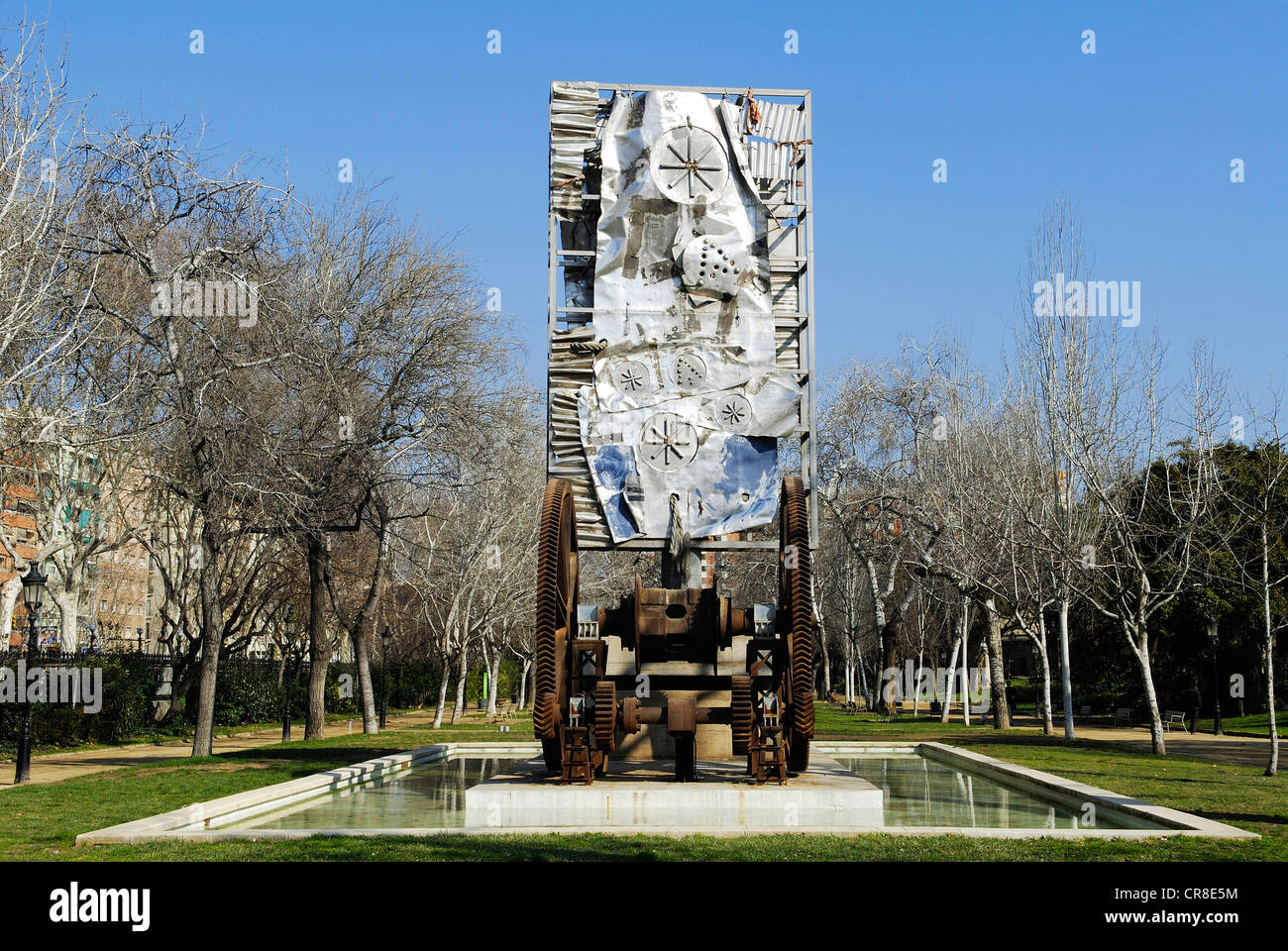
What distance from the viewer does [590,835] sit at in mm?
11648

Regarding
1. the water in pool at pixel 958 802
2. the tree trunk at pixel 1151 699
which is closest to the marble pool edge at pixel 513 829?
the water in pool at pixel 958 802

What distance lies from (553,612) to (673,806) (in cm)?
264

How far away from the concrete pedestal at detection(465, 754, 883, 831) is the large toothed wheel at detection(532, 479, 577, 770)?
2.82ft

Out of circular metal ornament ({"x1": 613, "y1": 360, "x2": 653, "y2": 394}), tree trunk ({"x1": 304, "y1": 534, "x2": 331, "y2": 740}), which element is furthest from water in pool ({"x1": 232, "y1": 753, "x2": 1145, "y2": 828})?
tree trunk ({"x1": 304, "y1": 534, "x2": 331, "y2": 740})

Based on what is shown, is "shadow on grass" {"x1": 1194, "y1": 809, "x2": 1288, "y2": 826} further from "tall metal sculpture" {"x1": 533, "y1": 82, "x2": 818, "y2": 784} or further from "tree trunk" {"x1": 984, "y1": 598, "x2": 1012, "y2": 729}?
"tree trunk" {"x1": 984, "y1": 598, "x2": 1012, "y2": 729}

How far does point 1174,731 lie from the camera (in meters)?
33.8

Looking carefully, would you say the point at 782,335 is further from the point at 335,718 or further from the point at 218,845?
the point at 335,718

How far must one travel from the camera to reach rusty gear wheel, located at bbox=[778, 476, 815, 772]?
1327 cm

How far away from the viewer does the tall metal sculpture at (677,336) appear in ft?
59.4

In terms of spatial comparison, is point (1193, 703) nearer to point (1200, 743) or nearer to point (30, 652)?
point (1200, 743)

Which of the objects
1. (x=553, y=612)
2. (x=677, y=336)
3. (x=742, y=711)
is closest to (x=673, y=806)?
(x=742, y=711)
